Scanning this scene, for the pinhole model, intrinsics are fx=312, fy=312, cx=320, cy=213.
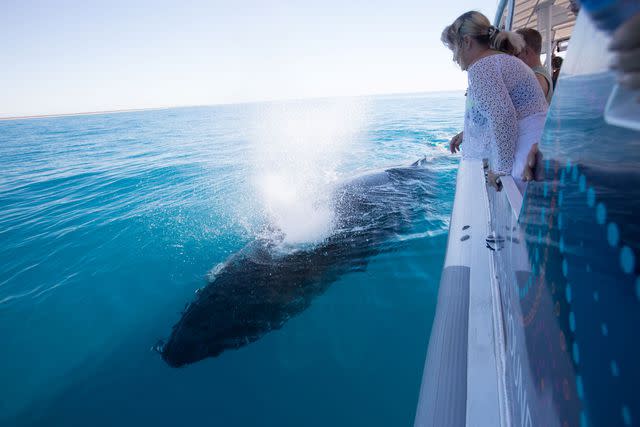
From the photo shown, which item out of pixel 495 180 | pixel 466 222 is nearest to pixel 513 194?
pixel 495 180

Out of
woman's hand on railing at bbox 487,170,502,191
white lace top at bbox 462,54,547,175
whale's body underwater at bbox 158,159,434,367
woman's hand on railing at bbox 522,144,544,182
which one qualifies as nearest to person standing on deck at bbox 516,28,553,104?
white lace top at bbox 462,54,547,175

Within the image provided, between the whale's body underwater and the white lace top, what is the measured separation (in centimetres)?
269

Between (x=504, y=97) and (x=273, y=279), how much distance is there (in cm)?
314

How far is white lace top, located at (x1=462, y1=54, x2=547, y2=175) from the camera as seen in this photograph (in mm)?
1930

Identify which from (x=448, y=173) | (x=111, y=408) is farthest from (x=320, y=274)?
(x=448, y=173)

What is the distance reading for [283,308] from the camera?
147 inches

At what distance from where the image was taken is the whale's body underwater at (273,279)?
3.39 meters

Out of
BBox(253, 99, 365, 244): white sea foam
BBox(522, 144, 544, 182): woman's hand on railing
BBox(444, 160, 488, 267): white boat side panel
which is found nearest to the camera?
BBox(522, 144, 544, 182): woman's hand on railing

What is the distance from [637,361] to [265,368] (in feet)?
10.5

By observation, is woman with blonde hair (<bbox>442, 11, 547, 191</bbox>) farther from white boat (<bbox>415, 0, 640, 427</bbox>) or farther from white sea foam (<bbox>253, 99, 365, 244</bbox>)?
white sea foam (<bbox>253, 99, 365, 244</bbox>)

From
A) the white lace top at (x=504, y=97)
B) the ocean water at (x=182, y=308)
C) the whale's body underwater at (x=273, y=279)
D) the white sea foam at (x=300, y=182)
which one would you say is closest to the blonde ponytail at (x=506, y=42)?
the white lace top at (x=504, y=97)

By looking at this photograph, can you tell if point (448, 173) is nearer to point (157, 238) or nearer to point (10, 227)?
point (157, 238)

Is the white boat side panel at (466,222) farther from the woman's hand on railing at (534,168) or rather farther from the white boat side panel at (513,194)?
the woman's hand on railing at (534,168)

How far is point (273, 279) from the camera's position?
402cm
